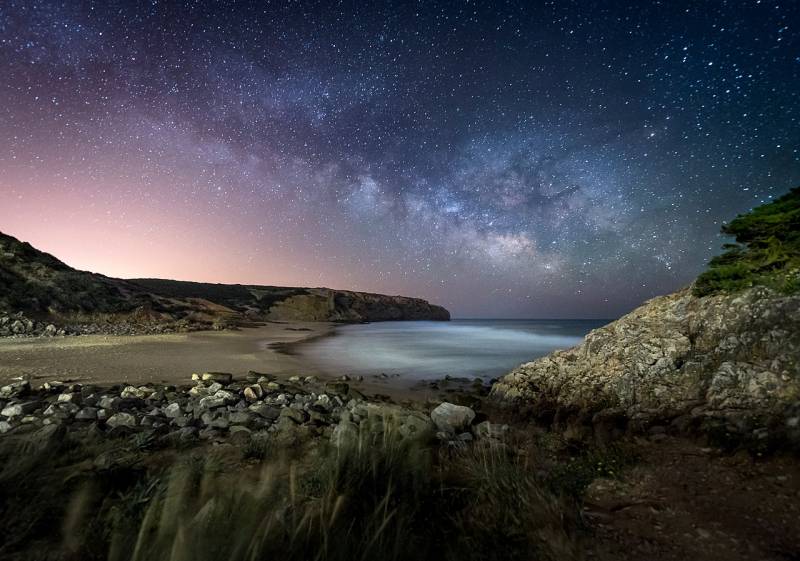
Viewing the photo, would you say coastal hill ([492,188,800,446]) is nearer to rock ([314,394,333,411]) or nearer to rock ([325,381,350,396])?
rock ([325,381,350,396])

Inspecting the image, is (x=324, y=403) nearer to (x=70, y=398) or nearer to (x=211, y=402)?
(x=211, y=402)

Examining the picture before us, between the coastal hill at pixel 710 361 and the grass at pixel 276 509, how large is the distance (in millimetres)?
3802

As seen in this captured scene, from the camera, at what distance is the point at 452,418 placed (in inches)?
263

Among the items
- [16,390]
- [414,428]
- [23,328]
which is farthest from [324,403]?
[23,328]

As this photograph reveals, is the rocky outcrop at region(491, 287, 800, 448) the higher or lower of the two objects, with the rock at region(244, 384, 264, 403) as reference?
higher

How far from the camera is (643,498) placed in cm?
356

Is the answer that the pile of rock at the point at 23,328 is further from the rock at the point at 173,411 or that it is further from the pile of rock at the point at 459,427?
the pile of rock at the point at 459,427

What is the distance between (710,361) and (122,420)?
1108cm

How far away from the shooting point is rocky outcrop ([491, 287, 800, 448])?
5400 mm

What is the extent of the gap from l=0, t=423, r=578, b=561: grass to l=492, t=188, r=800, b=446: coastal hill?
3802mm

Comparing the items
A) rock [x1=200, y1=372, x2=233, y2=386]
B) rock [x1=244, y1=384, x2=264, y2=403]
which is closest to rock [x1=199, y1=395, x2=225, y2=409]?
rock [x1=244, y1=384, x2=264, y2=403]

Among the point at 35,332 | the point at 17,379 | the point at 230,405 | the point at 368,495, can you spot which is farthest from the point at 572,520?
the point at 35,332

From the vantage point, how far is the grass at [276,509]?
2.04m

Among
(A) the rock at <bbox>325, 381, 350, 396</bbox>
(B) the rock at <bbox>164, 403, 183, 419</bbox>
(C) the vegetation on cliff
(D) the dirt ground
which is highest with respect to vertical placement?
(C) the vegetation on cliff
